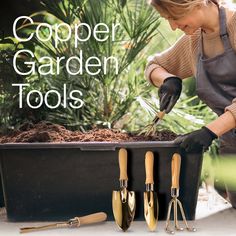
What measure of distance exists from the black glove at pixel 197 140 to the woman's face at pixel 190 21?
0.92 feet

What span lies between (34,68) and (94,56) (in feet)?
0.61

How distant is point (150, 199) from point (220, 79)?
39 cm

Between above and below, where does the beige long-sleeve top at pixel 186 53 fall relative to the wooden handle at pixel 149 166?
above

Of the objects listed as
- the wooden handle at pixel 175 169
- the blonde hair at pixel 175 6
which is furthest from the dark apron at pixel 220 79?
the wooden handle at pixel 175 169

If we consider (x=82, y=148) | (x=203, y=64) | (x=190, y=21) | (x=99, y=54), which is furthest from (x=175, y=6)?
(x=82, y=148)

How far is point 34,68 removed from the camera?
6.44 ft

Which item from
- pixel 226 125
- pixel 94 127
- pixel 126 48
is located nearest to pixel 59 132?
pixel 94 127

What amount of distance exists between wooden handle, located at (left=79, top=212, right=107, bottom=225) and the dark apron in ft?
1.42

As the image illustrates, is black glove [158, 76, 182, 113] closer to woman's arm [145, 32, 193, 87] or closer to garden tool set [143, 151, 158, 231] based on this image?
woman's arm [145, 32, 193, 87]

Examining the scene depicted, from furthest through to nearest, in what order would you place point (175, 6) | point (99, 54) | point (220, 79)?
point (99, 54)
point (220, 79)
point (175, 6)

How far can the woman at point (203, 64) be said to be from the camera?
1.74 meters

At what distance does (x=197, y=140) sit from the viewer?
5.69 feet

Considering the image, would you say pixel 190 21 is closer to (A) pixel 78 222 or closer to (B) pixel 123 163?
(B) pixel 123 163

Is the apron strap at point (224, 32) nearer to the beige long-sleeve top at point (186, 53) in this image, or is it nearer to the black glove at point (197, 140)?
the beige long-sleeve top at point (186, 53)
